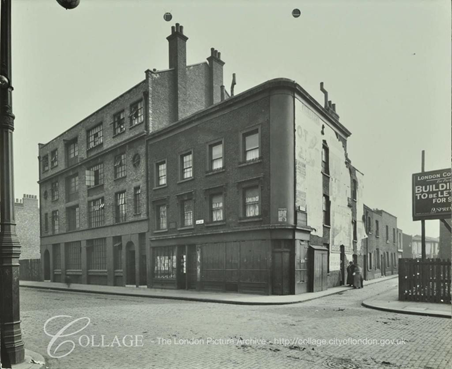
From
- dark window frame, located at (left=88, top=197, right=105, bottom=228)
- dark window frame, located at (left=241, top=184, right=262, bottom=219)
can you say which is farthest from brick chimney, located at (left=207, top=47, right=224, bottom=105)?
dark window frame, located at (left=241, top=184, right=262, bottom=219)

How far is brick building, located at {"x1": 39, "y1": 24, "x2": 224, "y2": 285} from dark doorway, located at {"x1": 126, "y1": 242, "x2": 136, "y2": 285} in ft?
0.19

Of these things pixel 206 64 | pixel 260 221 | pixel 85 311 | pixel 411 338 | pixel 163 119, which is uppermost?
pixel 206 64

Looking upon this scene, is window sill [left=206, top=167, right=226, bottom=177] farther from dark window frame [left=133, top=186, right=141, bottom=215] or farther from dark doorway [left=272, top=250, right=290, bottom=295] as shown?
dark window frame [left=133, top=186, right=141, bottom=215]

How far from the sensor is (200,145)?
2130 cm

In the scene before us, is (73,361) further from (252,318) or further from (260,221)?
(260,221)

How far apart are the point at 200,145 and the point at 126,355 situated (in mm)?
15421

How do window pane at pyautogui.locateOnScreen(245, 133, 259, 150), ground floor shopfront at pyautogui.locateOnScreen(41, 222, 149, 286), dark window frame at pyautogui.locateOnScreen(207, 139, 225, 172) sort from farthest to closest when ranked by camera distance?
ground floor shopfront at pyautogui.locateOnScreen(41, 222, 149, 286)
dark window frame at pyautogui.locateOnScreen(207, 139, 225, 172)
window pane at pyautogui.locateOnScreen(245, 133, 259, 150)

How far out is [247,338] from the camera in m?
8.02

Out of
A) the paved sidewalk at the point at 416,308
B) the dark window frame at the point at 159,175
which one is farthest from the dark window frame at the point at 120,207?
the paved sidewalk at the point at 416,308

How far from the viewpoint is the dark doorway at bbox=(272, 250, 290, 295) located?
17031mm

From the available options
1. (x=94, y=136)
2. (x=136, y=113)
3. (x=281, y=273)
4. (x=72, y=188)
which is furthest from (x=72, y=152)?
(x=281, y=273)

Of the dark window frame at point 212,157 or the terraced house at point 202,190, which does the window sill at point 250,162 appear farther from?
the dark window frame at point 212,157

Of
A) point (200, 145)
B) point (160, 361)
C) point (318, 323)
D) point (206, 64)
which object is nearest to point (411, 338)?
point (318, 323)

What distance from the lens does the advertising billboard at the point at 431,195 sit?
14.3 m
